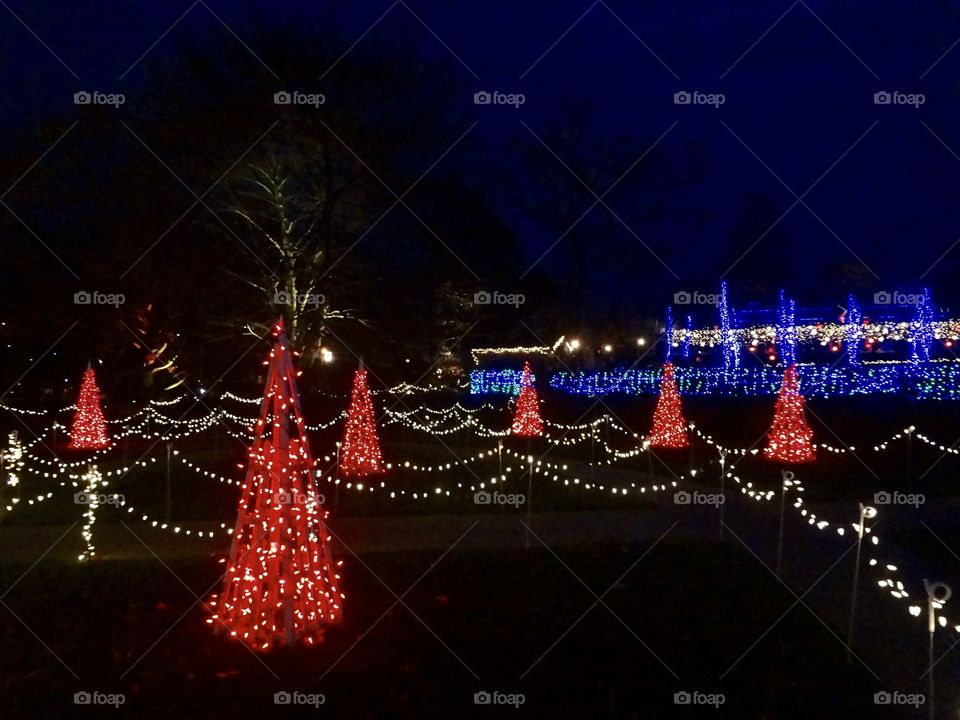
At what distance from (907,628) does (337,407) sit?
63.9ft

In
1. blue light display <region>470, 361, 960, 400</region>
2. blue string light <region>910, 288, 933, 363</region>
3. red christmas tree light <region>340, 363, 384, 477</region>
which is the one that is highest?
blue string light <region>910, 288, 933, 363</region>

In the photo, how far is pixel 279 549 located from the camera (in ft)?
19.0

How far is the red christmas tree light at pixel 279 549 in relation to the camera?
5797mm

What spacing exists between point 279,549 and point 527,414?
546 inches

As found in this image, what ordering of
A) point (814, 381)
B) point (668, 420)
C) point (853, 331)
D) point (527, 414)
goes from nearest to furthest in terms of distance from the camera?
point (668, 420) < point (527, 414) < point (814, 381) < point (853, 331)

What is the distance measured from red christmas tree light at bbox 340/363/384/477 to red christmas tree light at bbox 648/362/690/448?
592 cm

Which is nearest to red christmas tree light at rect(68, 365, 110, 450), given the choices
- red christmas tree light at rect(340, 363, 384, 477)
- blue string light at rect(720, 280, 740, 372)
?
red christmas tree light at rect(340, 363, 384, 477)

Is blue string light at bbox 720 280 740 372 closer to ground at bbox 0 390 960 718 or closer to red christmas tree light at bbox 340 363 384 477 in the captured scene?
red christmas tree light at bbox 340 363 384 477

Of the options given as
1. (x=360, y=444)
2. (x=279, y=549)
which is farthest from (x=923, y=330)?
(x=279, y=549)

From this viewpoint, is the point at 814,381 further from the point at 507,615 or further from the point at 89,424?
the point at 507,615

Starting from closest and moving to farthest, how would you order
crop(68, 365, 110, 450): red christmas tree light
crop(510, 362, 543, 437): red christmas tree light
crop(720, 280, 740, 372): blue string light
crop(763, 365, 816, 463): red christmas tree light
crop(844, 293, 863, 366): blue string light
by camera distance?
crop(763, 365, 816, 463): red christmas tree light
crop(68, 365, 110, 450): red christmas tree light
crop(510, 362, 543, 437): red christmas tree light
crop(844, 293, 863, 366): blue string light
crop(720, 280, 740, 372): blue string light

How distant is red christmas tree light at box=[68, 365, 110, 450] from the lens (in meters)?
17.9

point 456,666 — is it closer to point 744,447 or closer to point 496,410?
point 744,447

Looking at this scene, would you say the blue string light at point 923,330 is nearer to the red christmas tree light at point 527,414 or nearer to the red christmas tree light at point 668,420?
the red christmas tree light at point 668,420
